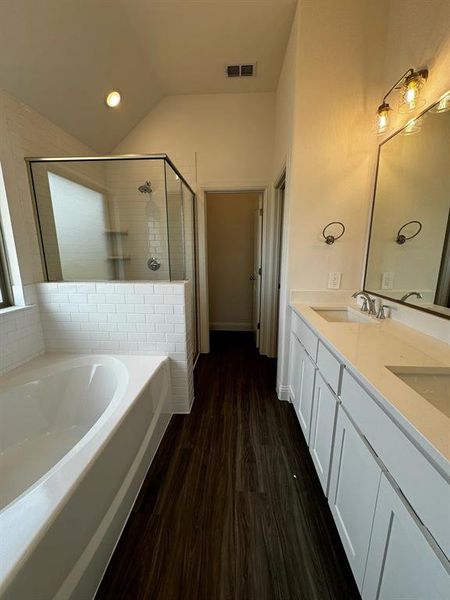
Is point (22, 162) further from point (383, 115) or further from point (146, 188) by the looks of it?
point (383, 115)

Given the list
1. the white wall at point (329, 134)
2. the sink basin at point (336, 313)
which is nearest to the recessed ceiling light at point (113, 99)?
the white wall at point (329, 134)

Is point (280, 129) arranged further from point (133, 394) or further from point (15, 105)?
point (133, 394)

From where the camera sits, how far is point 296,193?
1.85 m

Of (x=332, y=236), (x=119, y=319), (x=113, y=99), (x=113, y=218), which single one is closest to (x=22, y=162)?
(x=113, y=218)

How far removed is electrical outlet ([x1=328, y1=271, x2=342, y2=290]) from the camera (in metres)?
1.96

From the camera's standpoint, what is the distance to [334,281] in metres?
1.97

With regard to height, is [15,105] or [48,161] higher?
[15,105]

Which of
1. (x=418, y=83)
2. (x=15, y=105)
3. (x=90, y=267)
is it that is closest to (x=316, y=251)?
(x=418, y=83)

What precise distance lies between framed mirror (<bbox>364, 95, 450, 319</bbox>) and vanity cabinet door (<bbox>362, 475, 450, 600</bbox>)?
954mm

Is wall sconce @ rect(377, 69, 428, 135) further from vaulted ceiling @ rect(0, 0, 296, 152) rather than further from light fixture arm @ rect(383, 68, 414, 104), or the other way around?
vaulted ceiling @ rect(0, 0, 296, 152)

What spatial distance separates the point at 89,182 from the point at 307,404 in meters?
2.59

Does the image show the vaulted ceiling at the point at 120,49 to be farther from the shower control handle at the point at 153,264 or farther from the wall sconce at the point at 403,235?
the wall sconce at the point at 403,235

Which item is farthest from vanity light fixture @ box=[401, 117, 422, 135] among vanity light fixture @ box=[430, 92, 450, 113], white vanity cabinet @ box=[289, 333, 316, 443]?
white vanity cabinet @ box=[289, 333, 316, 443]

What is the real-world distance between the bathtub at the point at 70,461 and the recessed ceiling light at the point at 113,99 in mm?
2220
